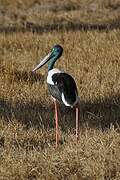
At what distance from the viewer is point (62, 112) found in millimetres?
8258

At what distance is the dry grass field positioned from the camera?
548 centimetres

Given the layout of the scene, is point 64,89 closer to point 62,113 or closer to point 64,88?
point 64,88

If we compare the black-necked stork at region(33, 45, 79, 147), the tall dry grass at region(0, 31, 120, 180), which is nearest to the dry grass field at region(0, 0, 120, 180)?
the tall dry grass at region(0, 31, 120, 180)

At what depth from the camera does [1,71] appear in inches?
430

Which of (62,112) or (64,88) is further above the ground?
(64,88)

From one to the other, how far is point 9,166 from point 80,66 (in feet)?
19.6

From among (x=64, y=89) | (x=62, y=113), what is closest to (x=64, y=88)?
(x=64, y=89)

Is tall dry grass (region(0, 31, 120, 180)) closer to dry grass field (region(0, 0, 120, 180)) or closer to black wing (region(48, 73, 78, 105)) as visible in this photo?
dry grass field (region(0, 0, 120, 180))

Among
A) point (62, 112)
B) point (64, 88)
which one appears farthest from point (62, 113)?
point (64, 88)

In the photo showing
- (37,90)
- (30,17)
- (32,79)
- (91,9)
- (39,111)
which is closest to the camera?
(39,111)

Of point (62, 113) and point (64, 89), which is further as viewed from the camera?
point (62, 113)

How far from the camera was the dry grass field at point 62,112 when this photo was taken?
5.48 meters

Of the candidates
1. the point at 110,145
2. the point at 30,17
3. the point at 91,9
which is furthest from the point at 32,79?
the point at 91,9

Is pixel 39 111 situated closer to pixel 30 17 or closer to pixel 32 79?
pixel 32 79
